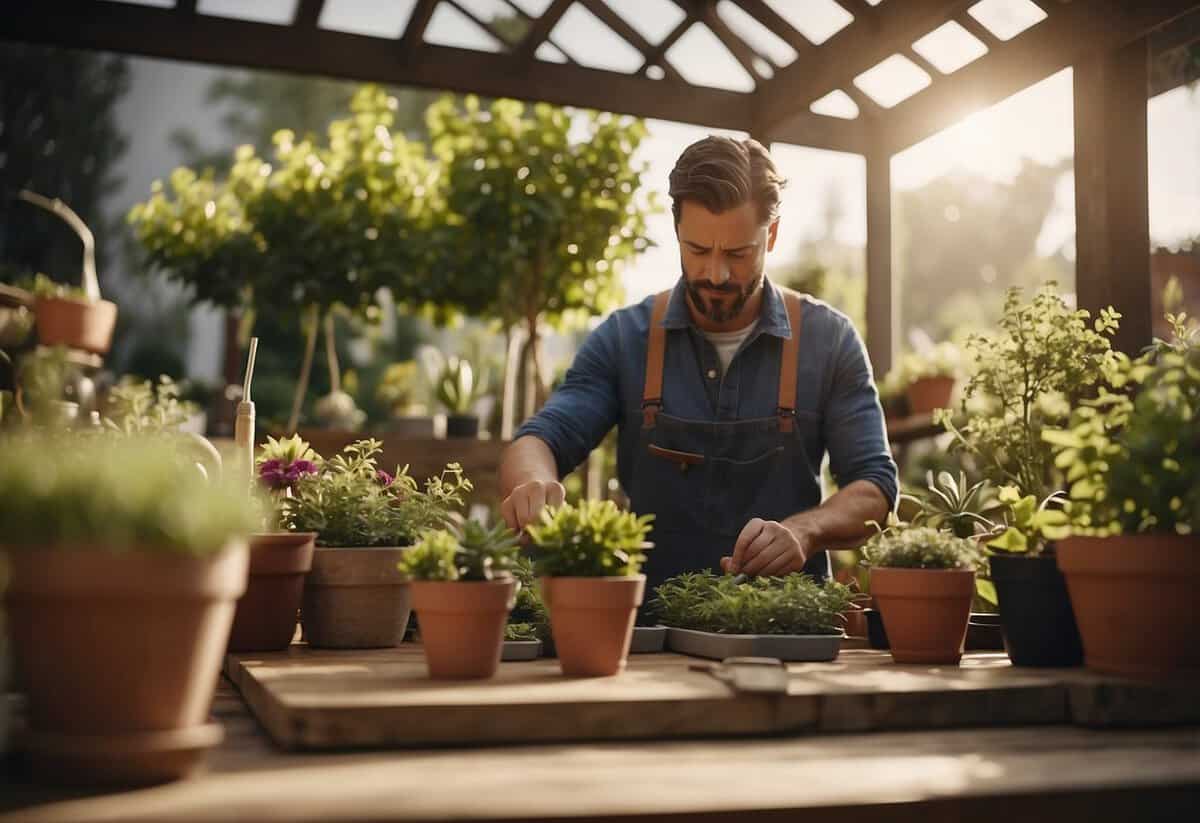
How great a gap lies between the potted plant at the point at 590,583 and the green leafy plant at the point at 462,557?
5 cm

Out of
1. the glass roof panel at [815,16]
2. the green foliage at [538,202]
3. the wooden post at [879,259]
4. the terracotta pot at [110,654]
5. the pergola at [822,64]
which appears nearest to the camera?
the terracotta pot at [110,654]

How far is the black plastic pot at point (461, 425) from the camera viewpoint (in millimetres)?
5434

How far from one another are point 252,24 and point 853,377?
8.43ft

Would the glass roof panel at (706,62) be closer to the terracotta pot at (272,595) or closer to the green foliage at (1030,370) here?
the green foliage at (1030,370)

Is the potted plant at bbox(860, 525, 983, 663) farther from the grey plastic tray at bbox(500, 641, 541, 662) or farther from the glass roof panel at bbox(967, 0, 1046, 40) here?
the glass roof panel at bbox(967, 0, 1046, 40)

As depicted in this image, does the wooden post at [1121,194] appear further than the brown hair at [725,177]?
Yes

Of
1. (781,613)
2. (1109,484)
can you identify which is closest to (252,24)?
(781,613)

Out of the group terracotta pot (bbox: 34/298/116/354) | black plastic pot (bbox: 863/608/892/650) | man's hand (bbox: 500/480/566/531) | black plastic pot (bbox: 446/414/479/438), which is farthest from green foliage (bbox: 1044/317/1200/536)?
terracotta pot (bbox: 34/298/116/354)

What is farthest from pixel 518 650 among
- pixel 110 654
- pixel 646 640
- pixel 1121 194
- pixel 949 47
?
pixel 949 47

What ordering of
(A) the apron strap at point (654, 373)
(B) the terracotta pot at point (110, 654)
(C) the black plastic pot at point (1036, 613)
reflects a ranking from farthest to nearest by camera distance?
(A) the apron strap at point (654, 373) → (C) the black plastic pot at point (1036, 613) → (B) the terracotta pot at point (110, 654)

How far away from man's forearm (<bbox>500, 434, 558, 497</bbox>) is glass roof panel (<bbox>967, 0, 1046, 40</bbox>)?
1860 mm

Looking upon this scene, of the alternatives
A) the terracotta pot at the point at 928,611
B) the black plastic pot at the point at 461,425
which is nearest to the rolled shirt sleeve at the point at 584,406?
the terracotta pot at the point at 928,611

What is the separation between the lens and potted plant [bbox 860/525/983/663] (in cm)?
153

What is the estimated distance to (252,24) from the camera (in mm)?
3881
